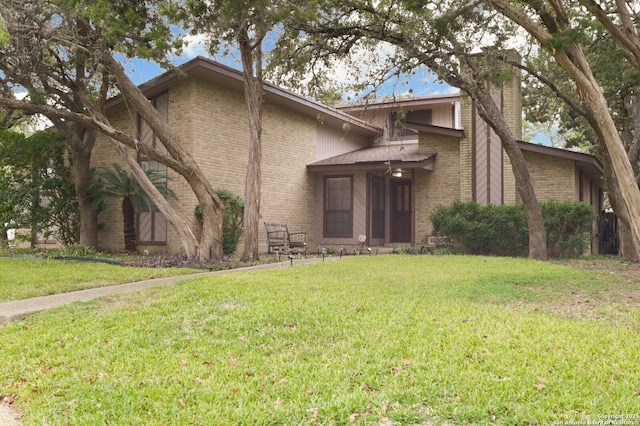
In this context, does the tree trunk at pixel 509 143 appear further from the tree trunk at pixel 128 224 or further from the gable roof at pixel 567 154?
the tree trunk at pixel 128 224

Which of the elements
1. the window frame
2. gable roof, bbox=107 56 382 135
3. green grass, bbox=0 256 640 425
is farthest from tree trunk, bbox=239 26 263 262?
the window frame

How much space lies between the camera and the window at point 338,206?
66.2 feet

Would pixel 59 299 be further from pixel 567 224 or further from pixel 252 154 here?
pixel 567 224

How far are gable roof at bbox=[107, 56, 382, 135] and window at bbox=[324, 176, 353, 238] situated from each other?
2636 millimetres

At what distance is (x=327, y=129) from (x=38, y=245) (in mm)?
12302

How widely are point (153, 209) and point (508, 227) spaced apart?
433 inches

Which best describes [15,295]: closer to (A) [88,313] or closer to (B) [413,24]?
(A) [88,313]

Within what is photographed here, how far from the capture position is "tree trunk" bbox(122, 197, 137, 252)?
52.3ft

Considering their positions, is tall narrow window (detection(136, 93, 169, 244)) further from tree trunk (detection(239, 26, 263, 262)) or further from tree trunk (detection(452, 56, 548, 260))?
tree trunk (detection(452, 56, 548, 260))

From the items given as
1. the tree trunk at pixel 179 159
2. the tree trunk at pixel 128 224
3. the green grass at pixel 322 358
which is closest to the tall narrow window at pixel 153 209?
the tree trunk at pixel 128 224

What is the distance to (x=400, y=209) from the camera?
830 inches

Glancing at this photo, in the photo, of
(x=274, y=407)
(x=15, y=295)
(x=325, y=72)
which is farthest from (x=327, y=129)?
(x=274, y=407)

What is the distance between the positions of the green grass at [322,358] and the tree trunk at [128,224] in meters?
8.70

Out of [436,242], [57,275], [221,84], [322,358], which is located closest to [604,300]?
[322,358]
